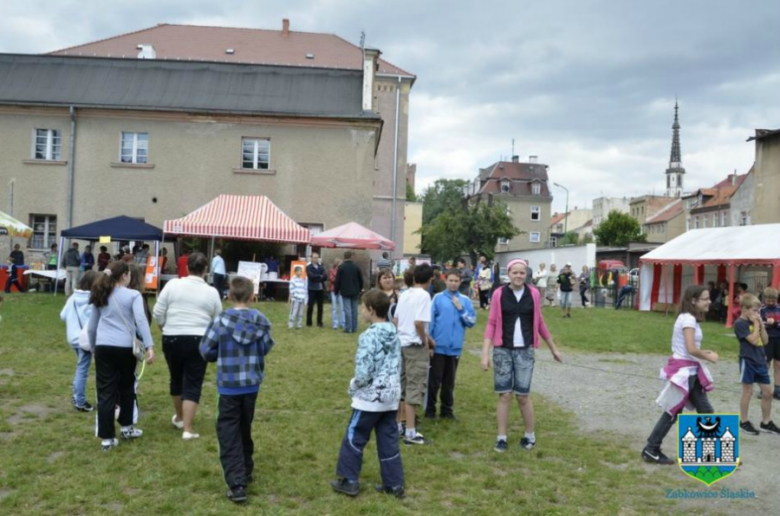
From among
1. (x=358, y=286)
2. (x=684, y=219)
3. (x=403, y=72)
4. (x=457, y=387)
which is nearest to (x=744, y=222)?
(x=403, y=72)

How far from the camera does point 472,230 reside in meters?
52.0

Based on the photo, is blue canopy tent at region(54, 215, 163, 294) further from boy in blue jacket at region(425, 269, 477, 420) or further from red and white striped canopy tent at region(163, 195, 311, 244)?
boy in blue jacket at region(425, 269, 477, 420)

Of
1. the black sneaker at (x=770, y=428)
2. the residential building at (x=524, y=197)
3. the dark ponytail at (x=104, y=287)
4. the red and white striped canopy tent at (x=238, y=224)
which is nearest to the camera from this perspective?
the dark ponytail at (x=104, y=287)

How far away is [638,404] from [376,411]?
491cm

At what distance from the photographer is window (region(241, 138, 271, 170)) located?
85.1 feet

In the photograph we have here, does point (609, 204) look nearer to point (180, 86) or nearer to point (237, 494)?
point (180, 86)

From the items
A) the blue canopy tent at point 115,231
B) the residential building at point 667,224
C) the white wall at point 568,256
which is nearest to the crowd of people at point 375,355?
the blue canopy tent at point 115,231

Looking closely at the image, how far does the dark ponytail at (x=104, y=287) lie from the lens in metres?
5.86

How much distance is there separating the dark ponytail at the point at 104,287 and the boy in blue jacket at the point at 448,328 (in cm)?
313

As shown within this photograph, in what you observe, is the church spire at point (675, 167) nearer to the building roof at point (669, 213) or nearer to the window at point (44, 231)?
the building roof at point (669, 213)

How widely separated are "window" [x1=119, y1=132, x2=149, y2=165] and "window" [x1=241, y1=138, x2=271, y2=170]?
3.68 metres

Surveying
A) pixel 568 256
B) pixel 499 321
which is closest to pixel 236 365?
pixel 499 321

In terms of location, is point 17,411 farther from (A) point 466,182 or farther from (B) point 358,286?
(A) point 466,182

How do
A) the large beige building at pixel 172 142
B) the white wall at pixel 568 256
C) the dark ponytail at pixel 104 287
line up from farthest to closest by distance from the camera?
the white wall at pixel 568 256
the large beige building at pixel 172 142
the dark ponytail at pixel 104 287
